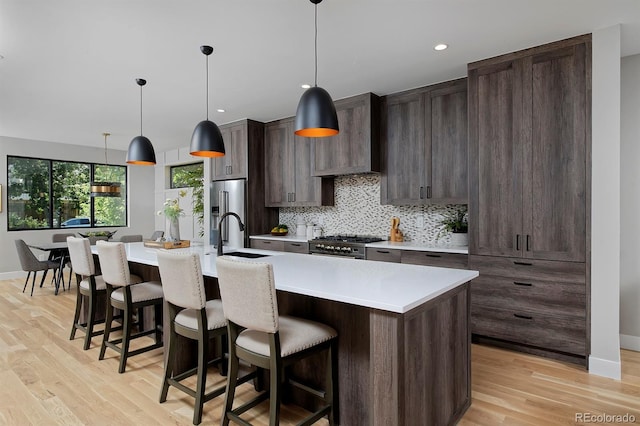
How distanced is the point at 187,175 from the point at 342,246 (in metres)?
4.93

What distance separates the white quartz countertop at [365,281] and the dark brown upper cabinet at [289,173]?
93.0 inches

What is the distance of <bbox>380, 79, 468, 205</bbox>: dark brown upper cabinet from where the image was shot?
3768 mm

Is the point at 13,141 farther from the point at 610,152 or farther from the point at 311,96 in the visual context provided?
the point at 610,152

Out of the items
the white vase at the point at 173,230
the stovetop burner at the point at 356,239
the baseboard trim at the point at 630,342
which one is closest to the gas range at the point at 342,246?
the stovetop burner at the point at 356,239

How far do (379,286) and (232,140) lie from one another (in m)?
4.38

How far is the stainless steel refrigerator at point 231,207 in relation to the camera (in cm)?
538

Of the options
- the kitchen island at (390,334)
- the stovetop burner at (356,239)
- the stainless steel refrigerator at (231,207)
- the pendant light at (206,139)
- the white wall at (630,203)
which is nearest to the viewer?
the kitchen island at (390,334)

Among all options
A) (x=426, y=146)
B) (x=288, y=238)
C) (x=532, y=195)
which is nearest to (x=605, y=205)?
(x=532, y=195)

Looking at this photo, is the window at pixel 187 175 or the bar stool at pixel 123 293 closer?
the bar stool at pixel 123 293

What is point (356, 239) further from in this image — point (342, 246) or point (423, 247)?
point (423, 247)

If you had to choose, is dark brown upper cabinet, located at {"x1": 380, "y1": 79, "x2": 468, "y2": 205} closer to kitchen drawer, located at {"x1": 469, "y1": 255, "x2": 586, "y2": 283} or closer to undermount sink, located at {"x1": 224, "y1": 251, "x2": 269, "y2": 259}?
kitchen drawer, located at {"x1": 469, "y1": 255, "x2": 586, "y2": 283}

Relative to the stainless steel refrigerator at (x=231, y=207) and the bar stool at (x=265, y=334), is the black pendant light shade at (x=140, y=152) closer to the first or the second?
the stainless steel refrigerator at (x=231, y=207)

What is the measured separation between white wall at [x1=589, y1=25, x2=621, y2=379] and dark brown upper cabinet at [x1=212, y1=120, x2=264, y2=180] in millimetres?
4097

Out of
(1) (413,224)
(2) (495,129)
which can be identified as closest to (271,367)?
(2) (495,129)
